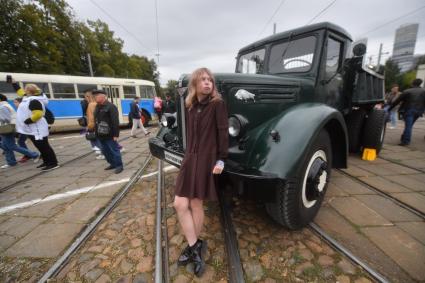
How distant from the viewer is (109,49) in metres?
26.2

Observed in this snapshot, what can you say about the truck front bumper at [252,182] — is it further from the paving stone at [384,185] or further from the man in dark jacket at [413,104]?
the man in dark jacket at [413,104]

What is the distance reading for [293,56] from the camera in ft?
10.1

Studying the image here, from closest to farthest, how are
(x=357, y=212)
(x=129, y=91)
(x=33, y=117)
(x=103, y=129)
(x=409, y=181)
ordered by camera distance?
(x=357, y=212), (x=409, y=181), (x=103, y=129), (x=33, y=117), (x=129, y=91)

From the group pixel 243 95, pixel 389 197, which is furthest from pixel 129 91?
pixel 389 197

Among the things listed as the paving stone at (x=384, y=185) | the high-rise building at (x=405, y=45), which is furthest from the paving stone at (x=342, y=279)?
the high-rise building at (x=405, y=45)

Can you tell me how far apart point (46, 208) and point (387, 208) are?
465 cm

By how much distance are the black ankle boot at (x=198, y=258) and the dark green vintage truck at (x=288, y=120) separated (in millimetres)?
613

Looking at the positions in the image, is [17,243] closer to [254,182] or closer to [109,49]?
[254,182]

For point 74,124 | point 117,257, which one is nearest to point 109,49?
point 74,124

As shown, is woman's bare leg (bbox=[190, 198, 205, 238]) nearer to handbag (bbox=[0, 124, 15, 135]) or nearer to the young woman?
the young woman

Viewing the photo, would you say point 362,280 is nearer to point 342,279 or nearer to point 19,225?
point 342,279

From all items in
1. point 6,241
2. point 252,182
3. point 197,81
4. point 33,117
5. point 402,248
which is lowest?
point 6,241

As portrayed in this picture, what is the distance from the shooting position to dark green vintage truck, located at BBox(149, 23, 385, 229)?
6.05 ft

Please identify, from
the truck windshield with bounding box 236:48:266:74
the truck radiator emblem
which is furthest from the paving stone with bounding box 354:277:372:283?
the truck windshield with bounding box 236:48:266:74
